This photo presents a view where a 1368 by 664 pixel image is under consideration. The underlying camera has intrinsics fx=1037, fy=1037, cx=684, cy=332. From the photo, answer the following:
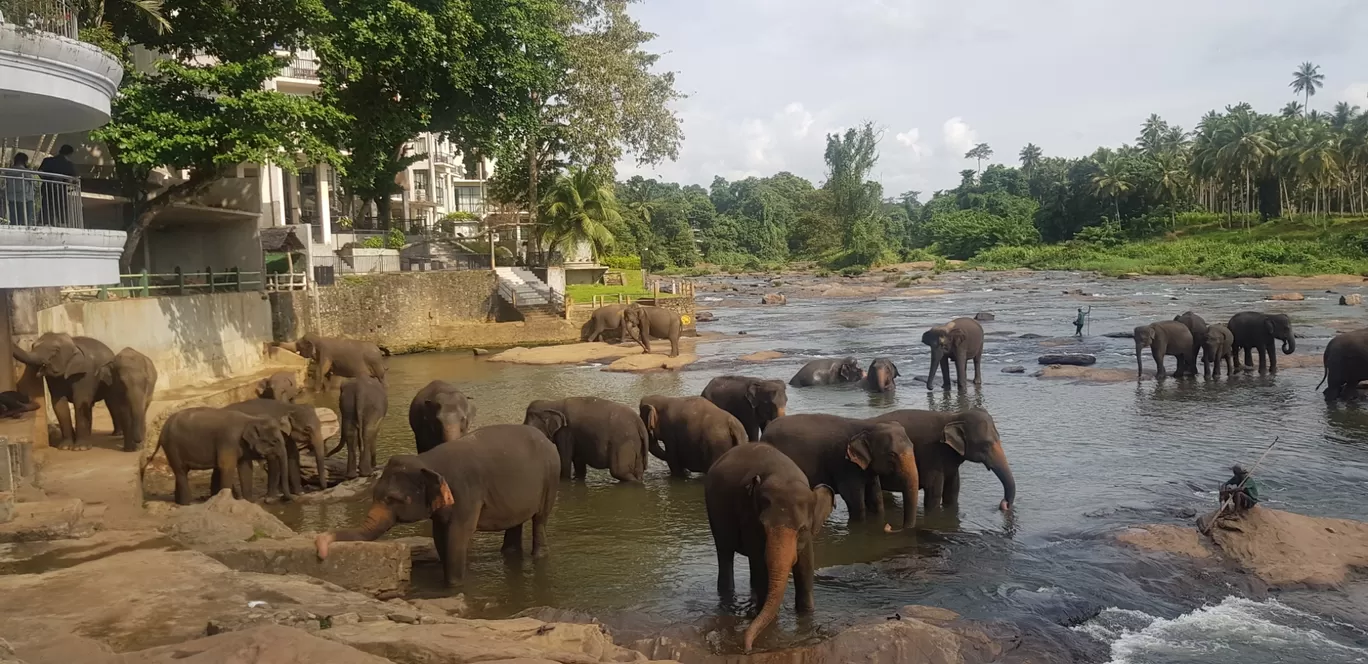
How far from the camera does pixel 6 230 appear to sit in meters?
11.6

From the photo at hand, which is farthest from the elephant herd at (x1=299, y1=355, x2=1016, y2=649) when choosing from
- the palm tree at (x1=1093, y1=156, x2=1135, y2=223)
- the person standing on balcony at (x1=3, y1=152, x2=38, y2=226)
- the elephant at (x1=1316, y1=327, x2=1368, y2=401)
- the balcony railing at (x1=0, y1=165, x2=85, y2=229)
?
the palm tree at (x1=1093, y1=156, x2=1135, y2=223)

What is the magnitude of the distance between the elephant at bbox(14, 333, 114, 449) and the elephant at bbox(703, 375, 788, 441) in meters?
8.81

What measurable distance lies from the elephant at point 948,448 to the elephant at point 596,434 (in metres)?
3.34

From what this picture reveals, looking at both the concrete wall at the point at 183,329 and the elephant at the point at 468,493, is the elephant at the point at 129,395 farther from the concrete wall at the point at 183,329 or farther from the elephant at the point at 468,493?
the elephant at the point at 468,493

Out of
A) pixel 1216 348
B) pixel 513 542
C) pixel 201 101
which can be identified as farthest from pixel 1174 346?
pixel 201 101

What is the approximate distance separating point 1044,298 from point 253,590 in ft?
170

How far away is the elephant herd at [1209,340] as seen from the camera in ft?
74.6

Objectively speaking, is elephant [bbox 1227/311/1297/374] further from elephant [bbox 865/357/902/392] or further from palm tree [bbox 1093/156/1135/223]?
palm tree [bbox 1093/156/1135/223]

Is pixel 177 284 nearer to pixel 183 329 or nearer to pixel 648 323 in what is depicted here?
pixel 183 329

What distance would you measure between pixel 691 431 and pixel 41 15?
30.6ft

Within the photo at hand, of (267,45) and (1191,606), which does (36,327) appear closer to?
(267,45)

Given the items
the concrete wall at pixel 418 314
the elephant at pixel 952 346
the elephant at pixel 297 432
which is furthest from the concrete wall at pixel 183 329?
the elephant at pixel 952 346

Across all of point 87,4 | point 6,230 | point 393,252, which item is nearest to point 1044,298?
point 393,252

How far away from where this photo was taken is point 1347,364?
18766 millimetres
